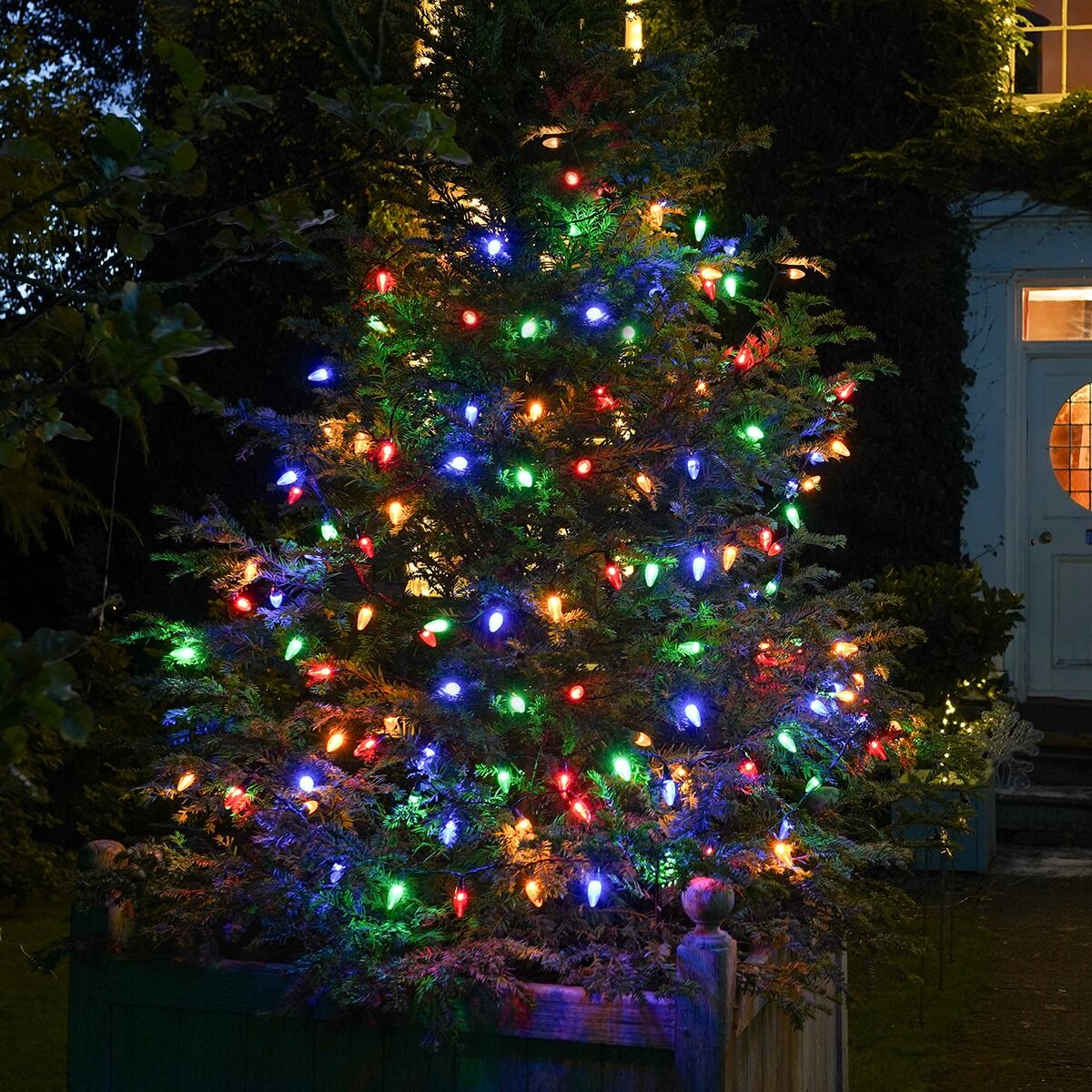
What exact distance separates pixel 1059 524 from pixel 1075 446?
1.87ft

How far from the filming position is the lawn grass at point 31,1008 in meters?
5.45

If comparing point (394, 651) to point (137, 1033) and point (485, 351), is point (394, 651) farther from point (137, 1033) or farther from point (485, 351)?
point (137, 1033)

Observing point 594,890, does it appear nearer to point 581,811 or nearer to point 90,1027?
point 581,811

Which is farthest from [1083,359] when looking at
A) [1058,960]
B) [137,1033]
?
[137,1033]

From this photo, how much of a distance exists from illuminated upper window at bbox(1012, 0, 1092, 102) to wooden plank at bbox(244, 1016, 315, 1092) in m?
9.64

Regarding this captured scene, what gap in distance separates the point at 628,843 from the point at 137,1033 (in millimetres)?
Result: 1348

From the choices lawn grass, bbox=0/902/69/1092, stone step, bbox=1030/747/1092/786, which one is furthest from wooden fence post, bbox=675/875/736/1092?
stone step, bbox=1030/747/1092/786

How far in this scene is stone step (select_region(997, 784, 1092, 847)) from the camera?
9.35m

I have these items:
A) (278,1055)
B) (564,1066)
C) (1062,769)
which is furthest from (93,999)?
(1062,769)

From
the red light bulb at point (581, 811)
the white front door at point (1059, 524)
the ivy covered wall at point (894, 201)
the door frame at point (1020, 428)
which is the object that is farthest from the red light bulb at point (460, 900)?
the white front door at point (1059, 524)

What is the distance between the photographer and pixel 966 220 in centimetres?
1109

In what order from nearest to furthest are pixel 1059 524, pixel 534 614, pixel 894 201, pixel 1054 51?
pixel 534 614
pixel 894 201
pixel 1059 524
pixel 1054 51

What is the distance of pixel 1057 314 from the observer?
11.3 meters

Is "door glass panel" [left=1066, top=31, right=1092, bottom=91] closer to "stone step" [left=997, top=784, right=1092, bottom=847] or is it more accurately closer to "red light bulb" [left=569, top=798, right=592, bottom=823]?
"stone step" [left=997, top=784, right=1092, bottom=847]
